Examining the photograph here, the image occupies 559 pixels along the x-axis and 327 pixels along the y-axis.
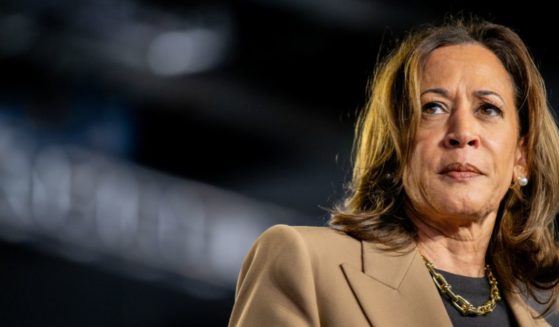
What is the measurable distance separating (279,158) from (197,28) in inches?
21.5

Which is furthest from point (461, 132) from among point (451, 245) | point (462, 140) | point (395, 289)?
point (395, 289)

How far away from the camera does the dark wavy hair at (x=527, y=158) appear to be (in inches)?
73.7

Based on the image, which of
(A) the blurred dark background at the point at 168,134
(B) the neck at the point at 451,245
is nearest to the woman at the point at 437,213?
(B) the neck at the point at 451,245

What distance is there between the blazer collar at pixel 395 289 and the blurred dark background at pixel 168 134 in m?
1.41

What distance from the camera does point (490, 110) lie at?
1879 millimetres

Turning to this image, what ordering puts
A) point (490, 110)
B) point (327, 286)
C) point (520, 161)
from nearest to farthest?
1. point (327, 286)
2. point (490, 110)
3. point (520, 161)

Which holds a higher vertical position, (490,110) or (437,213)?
(490,110)

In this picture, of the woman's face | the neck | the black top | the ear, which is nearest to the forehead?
the woman's face

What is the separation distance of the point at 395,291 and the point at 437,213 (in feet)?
0.72

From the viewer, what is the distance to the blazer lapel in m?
1.62

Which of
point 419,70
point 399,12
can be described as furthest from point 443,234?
point 399,12

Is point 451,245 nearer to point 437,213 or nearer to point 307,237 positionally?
point 437,213

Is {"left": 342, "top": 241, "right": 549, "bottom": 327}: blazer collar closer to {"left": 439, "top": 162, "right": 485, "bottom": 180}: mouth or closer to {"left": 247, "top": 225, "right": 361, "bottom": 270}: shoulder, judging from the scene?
{"left": 247, "top": 225, "right": 361, "bottom": 270}: shoulder

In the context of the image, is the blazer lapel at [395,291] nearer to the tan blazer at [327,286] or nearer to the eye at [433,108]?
the tan blazer at [327,286]
